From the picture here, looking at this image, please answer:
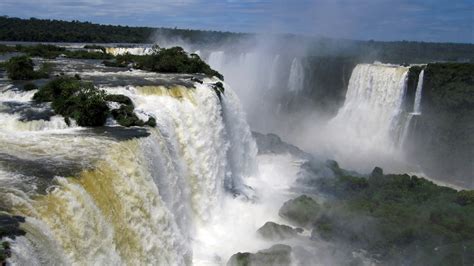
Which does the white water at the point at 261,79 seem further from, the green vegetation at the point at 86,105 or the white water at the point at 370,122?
the green vegetation at the point at 86,105

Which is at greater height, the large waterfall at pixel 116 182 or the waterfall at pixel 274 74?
the waterfall at pixel 274 74

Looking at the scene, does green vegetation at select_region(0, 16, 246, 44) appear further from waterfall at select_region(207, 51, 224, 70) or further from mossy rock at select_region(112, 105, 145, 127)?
mossy rock at select_region(112, 105, 145, 127)

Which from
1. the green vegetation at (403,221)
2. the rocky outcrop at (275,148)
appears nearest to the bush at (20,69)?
the green vegetation at (403,221)

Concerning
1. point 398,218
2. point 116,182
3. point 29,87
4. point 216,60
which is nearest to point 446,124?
point 398,218

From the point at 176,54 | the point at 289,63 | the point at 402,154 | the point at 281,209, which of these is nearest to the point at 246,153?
the point at 281,209

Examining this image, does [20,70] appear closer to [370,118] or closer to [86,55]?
[86,55]

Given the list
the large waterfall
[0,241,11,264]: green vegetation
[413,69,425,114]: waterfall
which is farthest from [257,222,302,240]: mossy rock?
[413,69,425,114]: waterfall
